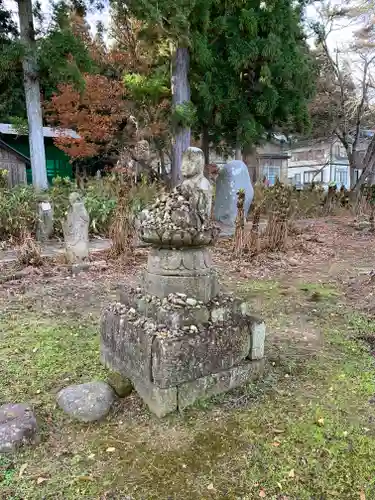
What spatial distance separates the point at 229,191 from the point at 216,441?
307 inches

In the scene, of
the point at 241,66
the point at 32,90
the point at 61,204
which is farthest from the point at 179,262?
the point at 241,66

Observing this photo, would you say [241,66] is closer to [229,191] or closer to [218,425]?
[229,191]

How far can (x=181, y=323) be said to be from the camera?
2.21 metres

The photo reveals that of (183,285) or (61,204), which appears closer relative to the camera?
(183,285)

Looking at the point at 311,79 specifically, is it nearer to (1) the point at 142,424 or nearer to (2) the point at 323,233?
(2) the point at 323,233

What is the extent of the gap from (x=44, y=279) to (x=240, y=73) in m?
9.13

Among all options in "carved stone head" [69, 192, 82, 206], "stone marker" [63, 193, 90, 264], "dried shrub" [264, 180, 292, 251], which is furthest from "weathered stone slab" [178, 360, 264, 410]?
"dried shrub" [264, 180, 292, 251]

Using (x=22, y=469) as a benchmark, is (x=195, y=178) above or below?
above

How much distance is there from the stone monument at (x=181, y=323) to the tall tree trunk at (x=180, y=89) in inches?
323

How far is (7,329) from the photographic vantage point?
10.9 ft

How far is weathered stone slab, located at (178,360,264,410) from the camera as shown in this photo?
2.15 metres

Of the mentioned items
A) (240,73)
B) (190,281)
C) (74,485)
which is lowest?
(74,485)

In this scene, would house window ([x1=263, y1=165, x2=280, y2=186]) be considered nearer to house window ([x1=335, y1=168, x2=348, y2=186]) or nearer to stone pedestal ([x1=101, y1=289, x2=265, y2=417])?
house window ([x1=335, y1=168, x2=348, y2=186])

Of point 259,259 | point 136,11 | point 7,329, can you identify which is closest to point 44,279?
point 7,329
